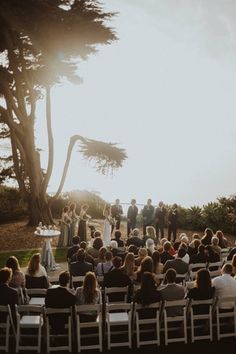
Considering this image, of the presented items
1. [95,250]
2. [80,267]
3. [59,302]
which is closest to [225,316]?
[59,302]

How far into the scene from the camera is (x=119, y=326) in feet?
28.9

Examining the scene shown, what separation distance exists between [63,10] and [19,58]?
488 centimetres

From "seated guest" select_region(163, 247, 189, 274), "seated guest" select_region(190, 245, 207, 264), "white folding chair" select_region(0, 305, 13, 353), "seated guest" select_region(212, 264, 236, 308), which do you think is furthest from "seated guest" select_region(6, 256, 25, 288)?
"seated guest" select_region(190, 245, 207, 264)

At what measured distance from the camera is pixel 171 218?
19719mm

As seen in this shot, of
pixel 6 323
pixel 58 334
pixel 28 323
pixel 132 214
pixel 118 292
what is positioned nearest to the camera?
pixel 6 323

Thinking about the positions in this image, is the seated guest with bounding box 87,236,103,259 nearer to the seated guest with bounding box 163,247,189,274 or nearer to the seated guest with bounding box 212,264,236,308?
the seated guest with bounding box 163,247,189,274

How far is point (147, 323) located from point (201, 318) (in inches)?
40.3

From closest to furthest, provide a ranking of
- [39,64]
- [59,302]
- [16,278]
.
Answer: [59,302] < [16,278] < [39,64]

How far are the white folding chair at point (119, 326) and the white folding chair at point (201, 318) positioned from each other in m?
1.20

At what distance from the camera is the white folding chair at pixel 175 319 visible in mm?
8250

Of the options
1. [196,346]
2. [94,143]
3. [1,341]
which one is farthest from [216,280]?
[94,143]

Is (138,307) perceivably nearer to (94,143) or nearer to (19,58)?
(94,143)

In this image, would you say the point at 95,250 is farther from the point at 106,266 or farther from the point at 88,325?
the point at 88,325

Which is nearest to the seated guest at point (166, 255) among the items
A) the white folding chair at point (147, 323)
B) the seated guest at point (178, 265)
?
the seated guest at point (178, 265)
